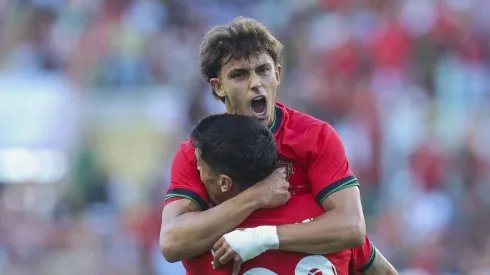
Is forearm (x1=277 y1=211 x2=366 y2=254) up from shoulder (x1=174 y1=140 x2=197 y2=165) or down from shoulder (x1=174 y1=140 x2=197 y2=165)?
down

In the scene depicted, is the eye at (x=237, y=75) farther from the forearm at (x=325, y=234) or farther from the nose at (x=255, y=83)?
the forearm at (x=325, y=234)

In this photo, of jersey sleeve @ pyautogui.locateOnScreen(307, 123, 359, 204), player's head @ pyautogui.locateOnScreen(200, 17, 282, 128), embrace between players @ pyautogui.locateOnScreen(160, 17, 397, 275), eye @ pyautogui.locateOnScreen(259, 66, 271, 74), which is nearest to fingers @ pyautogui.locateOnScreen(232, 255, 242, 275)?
embrace between players @ pyautogui.locateOnScreen(160, 17, 397, 275)

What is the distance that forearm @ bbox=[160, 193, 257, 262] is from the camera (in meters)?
4.30

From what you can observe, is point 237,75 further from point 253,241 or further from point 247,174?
point 253,241

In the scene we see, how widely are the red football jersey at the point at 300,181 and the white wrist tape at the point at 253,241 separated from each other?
0.28 ft

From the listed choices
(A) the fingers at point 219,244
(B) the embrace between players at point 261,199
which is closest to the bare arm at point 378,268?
(B) the embrace between players at point 261,199

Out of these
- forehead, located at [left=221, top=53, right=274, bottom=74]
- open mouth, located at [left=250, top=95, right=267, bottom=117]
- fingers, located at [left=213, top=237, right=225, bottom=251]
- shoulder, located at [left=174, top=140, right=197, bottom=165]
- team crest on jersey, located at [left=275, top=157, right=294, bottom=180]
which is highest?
forehead, located at [left=221, top=53, right=274, bottom=74]

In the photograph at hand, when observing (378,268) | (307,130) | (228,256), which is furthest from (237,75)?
(378,268)

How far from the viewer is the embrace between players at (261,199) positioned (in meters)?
4.27

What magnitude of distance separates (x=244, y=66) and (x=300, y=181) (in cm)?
57

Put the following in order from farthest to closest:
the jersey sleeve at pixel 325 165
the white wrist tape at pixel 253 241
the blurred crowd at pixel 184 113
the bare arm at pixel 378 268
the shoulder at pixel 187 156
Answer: the blurred crowd at pixel 184 113 < the bare arm at pixel 378 268 < the shoulder at pixel 187 156 < the jersey sleeve at pixel 325 165 < the white wrist tape at pixel 253 241

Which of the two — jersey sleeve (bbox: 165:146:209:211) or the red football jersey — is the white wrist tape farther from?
jersey sleeve (bbox: 165:146:209:211)

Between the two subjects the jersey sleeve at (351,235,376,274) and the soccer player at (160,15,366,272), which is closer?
the soccer player at (160,15,366,272)

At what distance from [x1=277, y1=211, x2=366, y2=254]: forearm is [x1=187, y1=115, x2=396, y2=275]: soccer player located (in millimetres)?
58
